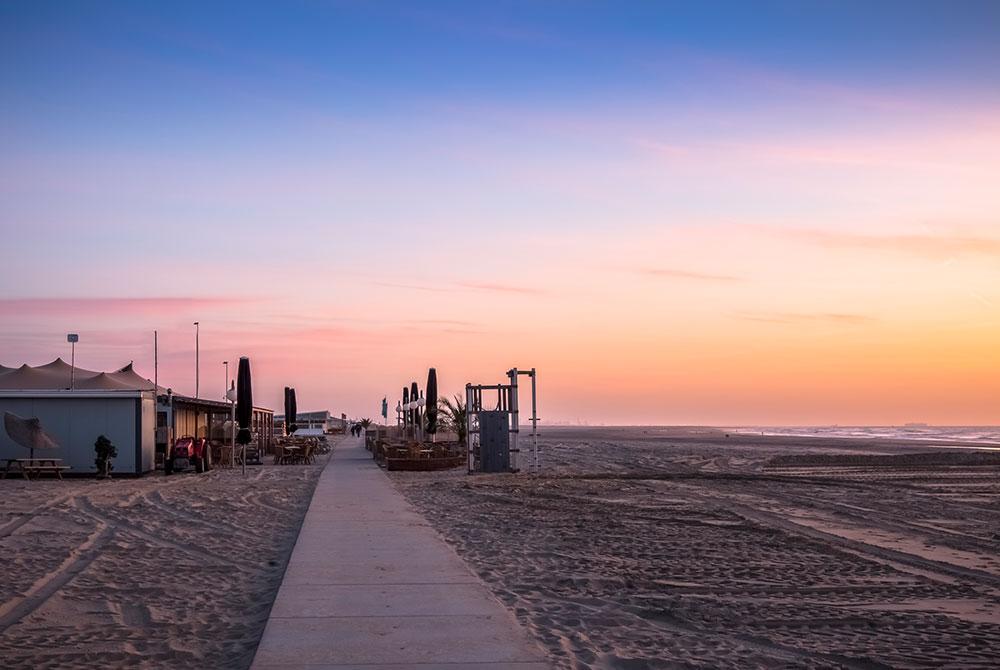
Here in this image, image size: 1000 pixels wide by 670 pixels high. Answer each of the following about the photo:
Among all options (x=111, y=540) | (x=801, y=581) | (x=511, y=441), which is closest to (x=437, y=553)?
(x=801, y=581)

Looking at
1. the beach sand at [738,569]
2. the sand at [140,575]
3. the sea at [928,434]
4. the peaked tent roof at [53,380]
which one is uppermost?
the peaked tent roof at [53,380]

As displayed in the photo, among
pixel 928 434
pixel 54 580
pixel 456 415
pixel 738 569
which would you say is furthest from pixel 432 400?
pixel 928 434

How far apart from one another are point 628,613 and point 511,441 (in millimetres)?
16974

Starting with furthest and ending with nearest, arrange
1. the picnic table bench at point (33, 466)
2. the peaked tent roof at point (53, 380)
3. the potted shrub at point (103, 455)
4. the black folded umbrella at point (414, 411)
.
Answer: the black folded umbrella at point (414, 411), the peaked tent roof at point (53, 380), the potted shrub at point (103, 455), the picnic table bench at point (33, 466)

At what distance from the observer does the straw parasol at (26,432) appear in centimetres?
2291

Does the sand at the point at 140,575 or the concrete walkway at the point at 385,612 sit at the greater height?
the concrete walkway at the point at 385,612

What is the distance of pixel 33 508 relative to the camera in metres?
15.6

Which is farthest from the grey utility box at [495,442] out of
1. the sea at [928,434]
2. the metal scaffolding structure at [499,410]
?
the sea at [928,434]

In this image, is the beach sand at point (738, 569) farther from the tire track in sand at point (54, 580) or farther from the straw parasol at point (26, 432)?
the straw parasol at point (26, 432)

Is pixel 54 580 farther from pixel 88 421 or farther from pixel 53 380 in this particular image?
pixel 53 380

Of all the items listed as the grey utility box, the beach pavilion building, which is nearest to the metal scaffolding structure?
the grey utility box

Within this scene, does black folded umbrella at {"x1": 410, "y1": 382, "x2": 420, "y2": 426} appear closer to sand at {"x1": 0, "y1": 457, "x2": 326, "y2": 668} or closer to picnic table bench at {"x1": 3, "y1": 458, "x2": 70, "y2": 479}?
picnic table bench at {"x1": 3, "y1": 458, "x2": 70, "y2": 479}

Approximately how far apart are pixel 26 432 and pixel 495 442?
1061 cm

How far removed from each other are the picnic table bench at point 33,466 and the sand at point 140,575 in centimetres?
564
